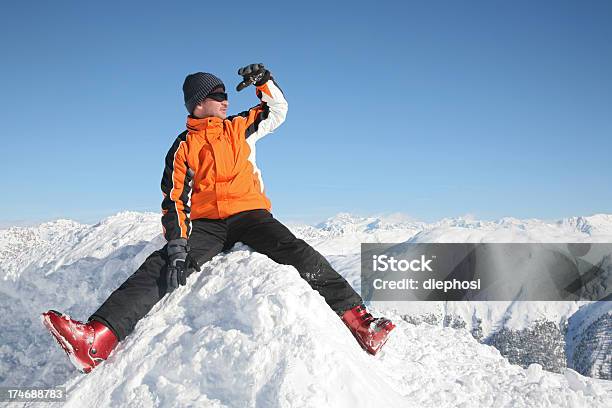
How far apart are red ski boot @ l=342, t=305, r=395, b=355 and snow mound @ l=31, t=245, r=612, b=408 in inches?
5.3

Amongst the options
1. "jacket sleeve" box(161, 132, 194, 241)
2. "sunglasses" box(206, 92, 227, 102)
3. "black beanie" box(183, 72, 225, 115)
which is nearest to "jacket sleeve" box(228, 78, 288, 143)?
"sunglasses" box(206, 92, 227, 102)

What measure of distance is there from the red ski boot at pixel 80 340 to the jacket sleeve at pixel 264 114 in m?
2.22

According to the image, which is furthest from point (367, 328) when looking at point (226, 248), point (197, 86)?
point (197, 86)

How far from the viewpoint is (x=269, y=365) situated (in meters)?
2.93

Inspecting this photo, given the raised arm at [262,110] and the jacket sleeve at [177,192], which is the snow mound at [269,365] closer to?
the jacket sleeve at [177,192]

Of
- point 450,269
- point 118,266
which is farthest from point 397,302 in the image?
point 118,266

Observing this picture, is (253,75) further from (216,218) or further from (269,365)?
(269,365)

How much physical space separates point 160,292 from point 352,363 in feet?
5.63

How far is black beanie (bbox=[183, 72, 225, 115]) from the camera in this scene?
469cm

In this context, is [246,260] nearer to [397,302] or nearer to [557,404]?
[557,404]

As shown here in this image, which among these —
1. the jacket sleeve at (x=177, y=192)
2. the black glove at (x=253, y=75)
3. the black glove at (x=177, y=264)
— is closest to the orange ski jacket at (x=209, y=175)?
the jacket sleeve at (x=177, y=192)

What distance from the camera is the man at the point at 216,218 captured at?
12.4 ft

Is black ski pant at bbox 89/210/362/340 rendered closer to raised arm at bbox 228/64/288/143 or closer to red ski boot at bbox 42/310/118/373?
red ski boot at bbox 42/310/118/373

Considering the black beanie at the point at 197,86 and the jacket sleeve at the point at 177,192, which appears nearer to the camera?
the jacket sleeve at the point at 177,192
